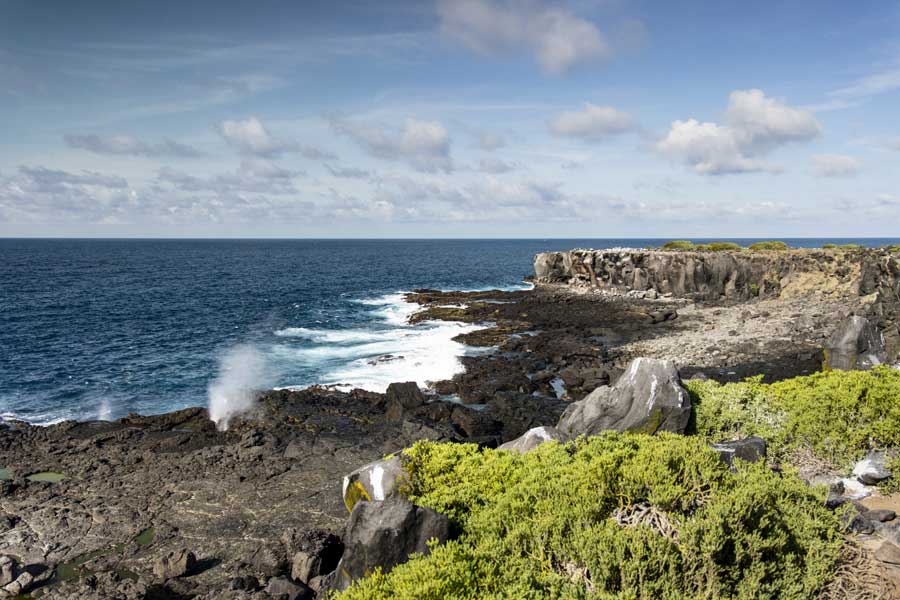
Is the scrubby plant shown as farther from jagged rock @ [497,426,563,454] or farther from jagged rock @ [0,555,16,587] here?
jagged rock @ [0,555,16,587]

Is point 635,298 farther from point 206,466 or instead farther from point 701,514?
point 701,514

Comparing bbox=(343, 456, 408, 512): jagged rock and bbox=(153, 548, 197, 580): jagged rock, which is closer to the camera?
bbox=(343, 456, 408, 512): jagged rock

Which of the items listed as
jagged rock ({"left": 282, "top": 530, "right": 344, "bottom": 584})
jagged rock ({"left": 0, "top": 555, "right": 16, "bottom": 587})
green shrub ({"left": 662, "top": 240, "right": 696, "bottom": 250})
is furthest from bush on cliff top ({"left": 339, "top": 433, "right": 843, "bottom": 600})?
green shrub ({"left": 662, "top": 240, "right": 696, "bottom": 250})

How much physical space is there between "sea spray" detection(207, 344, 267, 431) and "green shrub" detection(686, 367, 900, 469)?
23.4 m

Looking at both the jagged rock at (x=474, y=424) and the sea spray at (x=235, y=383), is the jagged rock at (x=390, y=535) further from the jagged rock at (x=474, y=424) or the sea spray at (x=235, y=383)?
the sea spray at (x=235, y=383)

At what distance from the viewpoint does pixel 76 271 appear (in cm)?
12256

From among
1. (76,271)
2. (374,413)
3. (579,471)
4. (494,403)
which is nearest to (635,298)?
(494,403)

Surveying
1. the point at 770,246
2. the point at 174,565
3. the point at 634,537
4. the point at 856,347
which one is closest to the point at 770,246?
the point at 770,246

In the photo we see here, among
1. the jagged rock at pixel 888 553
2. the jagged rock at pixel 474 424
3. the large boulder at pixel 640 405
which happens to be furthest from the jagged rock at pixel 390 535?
the jagged rock at pixel 474 424

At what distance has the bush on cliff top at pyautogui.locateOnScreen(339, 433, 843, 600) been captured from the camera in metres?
8.64

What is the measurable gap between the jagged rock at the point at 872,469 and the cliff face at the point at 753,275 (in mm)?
31980

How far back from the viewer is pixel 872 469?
15367 mm

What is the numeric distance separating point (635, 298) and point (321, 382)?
44715 mm

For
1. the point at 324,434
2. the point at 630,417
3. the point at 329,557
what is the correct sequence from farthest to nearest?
the point at 324,434, the point at 630,417, the point at 329,557
